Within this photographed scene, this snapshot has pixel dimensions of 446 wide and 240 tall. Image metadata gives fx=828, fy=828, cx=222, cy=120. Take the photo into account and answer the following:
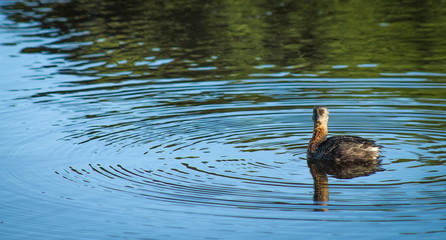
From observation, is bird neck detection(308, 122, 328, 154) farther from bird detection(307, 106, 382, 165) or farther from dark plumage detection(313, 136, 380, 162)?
dark plumage detection(313, 136, 380, 162)

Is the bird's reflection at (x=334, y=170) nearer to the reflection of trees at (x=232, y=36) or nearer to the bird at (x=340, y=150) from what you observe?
the bird at (x=340, y=150)

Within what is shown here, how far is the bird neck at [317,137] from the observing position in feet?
48.0

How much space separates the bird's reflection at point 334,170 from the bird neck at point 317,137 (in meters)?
0.25

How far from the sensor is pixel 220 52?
25.2 meters

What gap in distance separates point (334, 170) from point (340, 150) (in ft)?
1.34

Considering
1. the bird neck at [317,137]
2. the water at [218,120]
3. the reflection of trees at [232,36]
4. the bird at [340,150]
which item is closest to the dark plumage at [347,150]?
the bird at [340,150]

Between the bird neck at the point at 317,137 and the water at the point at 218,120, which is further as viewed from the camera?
the bird neck at the point at 317,137

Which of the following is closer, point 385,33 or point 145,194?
point 145,194

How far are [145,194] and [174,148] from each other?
273cm

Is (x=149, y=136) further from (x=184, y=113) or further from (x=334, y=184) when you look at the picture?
(x=334, y=184)

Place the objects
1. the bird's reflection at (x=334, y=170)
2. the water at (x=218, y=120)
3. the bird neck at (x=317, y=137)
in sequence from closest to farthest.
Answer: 1. the water at (x=218, y=120)
2. the bird's reflection at (x=334, y=170)
3. the bird neck at (x=317, y=137)

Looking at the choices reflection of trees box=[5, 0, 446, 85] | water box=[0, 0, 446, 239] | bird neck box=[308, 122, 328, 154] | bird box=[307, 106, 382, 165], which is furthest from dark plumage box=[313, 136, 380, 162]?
reflection of trees box=[5, 0, 446, 85]

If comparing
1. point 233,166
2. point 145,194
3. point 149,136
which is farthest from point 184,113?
point 145,194

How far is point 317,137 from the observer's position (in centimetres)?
1491
